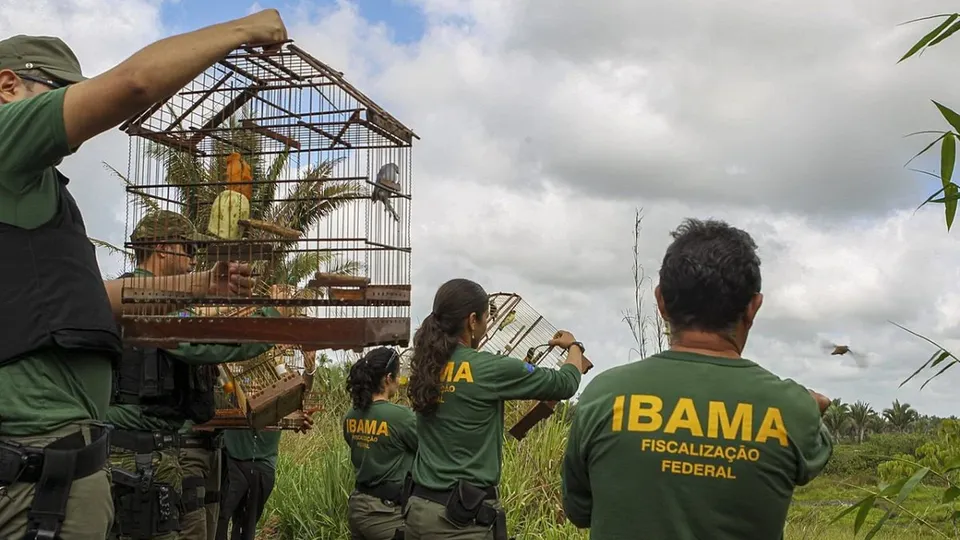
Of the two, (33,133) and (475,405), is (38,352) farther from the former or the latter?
(475,405)

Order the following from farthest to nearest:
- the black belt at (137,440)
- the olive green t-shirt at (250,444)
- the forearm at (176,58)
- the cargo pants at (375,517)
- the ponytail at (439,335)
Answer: the olive green t-shirt at (250,444)
the cargo pants at (375,517)
the black belt at (137,440)
the ponytail at (439,335)
the forearm at (176,58)

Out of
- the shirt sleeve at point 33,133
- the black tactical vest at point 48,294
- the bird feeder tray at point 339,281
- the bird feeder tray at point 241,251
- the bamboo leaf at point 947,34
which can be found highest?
the bamboo leaf at point 947,34

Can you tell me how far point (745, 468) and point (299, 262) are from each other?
3.71 meters

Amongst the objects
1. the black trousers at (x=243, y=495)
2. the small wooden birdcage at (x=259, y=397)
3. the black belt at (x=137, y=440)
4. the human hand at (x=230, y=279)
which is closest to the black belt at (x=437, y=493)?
the human hand at (x=230, y=279)

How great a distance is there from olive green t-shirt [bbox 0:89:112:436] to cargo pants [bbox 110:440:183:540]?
8.34 ft

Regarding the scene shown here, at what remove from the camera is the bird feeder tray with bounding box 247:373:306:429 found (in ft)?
19.6

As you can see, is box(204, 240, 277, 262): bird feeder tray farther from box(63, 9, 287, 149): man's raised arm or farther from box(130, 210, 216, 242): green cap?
box(63, 9, 287, 149): man's raised arm

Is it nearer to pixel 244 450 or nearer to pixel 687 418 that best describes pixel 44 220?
pixel 687 418

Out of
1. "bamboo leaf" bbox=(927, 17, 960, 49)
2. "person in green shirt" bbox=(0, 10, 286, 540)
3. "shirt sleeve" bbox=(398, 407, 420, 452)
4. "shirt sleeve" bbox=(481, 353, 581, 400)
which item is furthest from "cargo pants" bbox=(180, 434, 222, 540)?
"bamboo leaf" bbox=(927, 17, 960, 49)

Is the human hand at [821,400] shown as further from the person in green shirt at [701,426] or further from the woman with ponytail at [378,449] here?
the woman with ponytail at [378,449]

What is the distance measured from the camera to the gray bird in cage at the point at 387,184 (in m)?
5.11

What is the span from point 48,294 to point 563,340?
2912mm

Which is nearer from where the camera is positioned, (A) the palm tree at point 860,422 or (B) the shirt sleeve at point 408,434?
(B) the shirt sleeve at point 408,434

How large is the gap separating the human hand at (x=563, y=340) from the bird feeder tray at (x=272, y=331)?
3.00 feet
